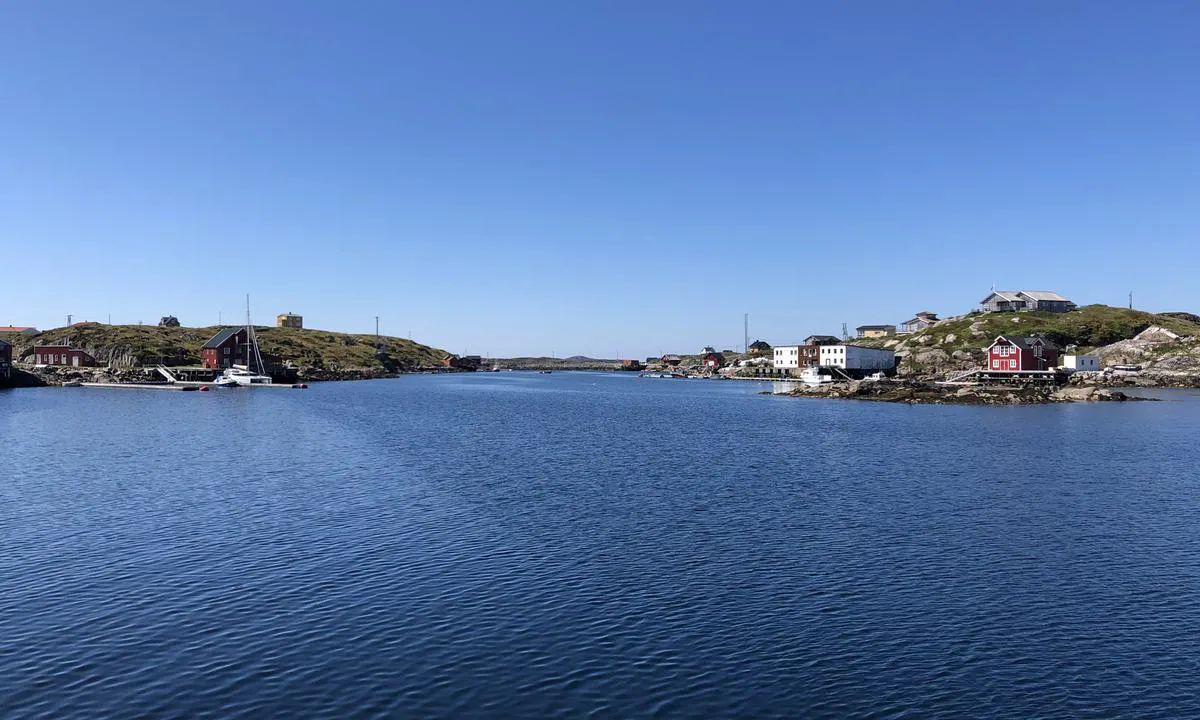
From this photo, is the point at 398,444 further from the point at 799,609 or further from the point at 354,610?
the point at 799,609

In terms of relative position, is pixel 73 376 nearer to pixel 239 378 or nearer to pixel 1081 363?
pixel 239 378

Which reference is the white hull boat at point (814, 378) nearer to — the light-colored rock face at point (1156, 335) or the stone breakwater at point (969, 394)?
the stone breakwater at point (969, 394)

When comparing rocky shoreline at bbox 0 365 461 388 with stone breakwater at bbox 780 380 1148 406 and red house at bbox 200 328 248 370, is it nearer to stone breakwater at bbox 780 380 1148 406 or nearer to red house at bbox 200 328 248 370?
red house at bbox 200 328 248 370

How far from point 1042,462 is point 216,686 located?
63606 millimetres

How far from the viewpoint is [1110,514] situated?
41844 millimetres

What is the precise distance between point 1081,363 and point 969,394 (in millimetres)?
60093

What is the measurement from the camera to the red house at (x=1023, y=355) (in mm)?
165000

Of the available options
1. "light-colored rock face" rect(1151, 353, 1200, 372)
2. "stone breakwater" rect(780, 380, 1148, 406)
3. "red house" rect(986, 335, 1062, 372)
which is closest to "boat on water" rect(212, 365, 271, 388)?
"stone breakwater" rect(780, 380, 1148, 406)

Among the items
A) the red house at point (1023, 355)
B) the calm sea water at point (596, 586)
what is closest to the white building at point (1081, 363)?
the red house at point (1023, 355)

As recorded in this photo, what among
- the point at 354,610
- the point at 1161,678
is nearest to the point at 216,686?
the point at 354,610

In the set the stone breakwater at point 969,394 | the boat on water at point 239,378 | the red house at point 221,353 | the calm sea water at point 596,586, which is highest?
the red house at point 221,353

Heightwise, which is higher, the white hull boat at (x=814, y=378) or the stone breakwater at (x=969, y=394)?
the white hull boat at (x=814, y=378)

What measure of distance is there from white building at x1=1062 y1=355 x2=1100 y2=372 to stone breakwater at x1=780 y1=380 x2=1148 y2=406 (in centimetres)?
3163

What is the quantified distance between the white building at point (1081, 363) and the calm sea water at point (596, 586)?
12746cm
